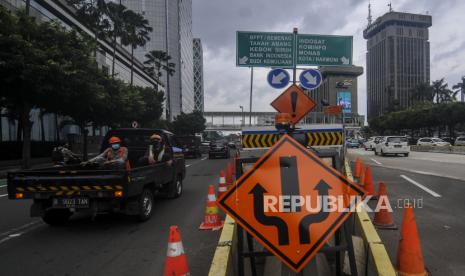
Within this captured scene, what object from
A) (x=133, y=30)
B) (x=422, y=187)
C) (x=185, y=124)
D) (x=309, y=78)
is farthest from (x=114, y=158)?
(x=185, y=124)

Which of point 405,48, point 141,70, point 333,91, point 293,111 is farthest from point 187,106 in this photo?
point 293,111

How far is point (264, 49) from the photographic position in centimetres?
1521

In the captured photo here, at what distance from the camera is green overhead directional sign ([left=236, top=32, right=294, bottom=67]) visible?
49.4 ft

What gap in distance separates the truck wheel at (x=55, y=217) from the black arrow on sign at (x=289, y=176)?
5609 millimetres

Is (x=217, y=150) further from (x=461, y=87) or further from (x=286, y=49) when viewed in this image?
(x=461, y=87)

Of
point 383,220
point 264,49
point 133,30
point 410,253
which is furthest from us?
point 133,30

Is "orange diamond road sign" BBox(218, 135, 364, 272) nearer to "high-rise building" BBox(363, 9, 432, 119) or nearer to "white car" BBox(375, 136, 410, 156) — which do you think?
"white car" BBox(375, 136, 410, 156)

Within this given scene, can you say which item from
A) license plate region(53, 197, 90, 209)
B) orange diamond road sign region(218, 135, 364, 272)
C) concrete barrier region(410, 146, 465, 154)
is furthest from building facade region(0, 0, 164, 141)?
concrete barrier region(410, 146, 465, 154)

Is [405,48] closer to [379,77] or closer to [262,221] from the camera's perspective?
[379,77]

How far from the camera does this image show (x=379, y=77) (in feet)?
397

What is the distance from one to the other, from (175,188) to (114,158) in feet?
7.73

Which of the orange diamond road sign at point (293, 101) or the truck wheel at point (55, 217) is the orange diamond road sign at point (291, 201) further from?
the orange diamond road sign at point (293, 101)

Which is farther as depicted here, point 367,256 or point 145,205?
point 145,205

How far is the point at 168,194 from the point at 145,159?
1565mm
